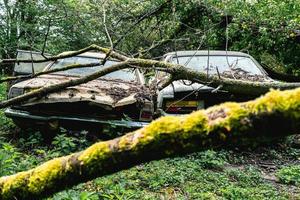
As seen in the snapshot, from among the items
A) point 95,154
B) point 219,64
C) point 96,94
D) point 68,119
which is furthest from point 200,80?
point 95,154

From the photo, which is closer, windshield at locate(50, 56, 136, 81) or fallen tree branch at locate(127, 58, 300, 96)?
fallen tree branch at locate(127, 58, 300, 96)

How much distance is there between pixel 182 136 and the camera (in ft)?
5.29

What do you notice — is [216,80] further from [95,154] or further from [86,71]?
[86,71]

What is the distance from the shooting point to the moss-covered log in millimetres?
1437

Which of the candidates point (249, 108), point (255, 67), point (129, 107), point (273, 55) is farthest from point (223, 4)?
point (249, 108)

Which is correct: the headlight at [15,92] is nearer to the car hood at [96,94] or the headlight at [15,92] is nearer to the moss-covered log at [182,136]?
the car hood at [96,94]

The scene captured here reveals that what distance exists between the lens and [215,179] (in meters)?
5.55

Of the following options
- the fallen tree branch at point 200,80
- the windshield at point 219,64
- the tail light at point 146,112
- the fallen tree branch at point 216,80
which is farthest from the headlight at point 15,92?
the windshield at point 219,64

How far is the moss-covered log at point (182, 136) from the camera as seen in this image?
1.44 m

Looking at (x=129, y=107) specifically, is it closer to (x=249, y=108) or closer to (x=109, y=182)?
(x=109, y=182)

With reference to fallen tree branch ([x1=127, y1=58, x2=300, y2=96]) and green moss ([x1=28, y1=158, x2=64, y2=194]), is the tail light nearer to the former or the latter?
fallen tree branch ([x1=127, y1=58, x2=300, y2=96])

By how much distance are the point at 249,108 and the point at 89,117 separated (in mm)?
5241

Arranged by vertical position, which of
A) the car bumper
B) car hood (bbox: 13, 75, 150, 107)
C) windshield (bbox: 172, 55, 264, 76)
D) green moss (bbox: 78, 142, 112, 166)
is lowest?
the car bumper

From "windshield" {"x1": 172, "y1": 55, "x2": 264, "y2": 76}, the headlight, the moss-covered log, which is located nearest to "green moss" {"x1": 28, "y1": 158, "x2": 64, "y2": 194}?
the moss-covered log
